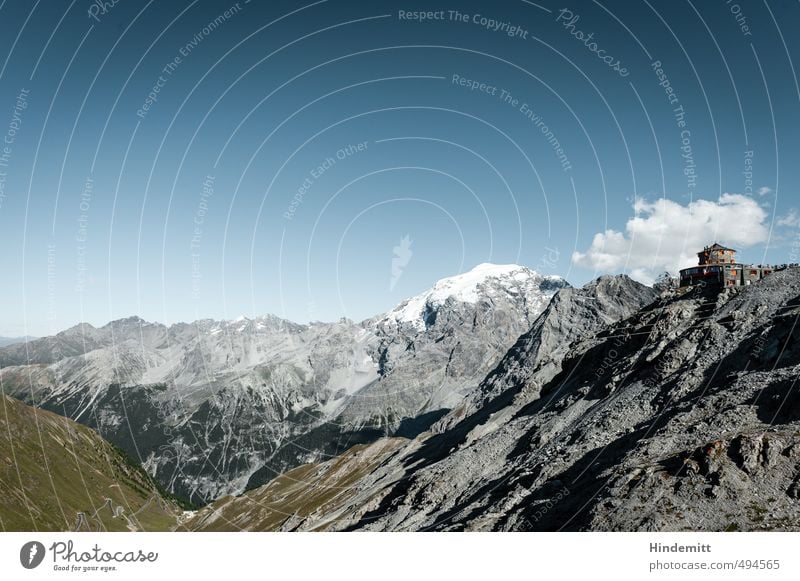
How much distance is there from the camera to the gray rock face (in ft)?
124

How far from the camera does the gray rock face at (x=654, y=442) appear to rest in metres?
37.8

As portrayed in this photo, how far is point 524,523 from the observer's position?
46.2m

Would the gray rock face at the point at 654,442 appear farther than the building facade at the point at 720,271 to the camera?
No

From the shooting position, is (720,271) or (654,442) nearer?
(654,442)

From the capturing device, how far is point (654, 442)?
1913 inches

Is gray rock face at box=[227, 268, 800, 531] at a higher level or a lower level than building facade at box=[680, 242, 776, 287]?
lower

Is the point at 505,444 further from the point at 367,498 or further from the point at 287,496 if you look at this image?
the point at 287,496

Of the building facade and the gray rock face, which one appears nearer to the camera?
the gray rock face

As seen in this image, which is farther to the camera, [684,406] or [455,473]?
[455,473]

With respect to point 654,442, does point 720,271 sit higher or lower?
higher

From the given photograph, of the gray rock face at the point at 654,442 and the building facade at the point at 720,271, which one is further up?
the building facade at the point at 720,271
